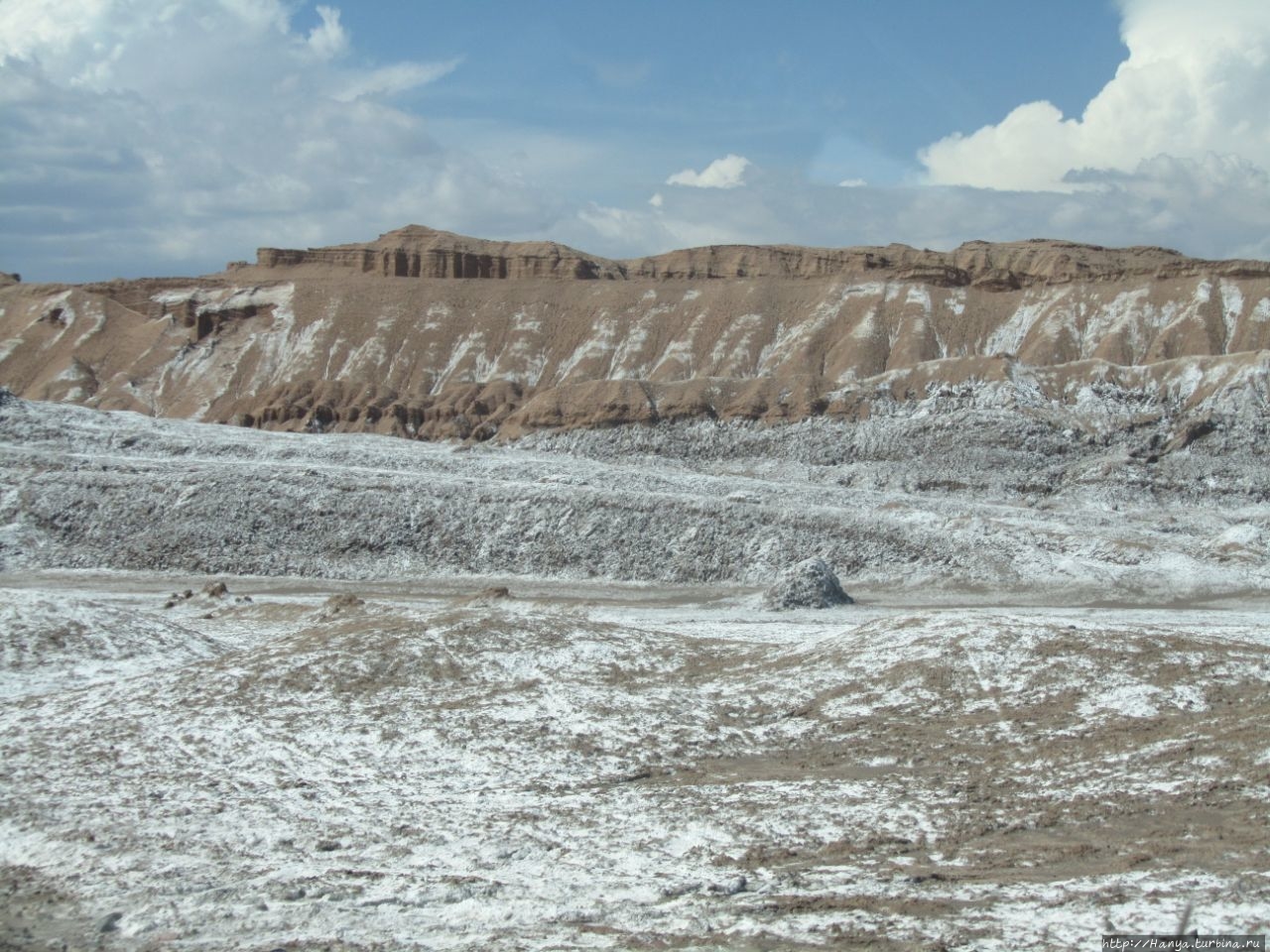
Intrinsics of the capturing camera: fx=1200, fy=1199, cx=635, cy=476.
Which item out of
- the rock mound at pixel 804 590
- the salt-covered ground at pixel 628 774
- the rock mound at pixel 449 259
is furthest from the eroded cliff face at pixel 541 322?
the salt-covered ground at pixel 628 774

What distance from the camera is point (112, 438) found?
62.2 m

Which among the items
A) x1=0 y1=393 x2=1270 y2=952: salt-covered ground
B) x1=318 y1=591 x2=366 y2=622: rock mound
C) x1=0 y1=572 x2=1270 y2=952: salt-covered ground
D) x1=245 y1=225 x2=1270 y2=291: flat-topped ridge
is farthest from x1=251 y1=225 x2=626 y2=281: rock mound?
x1=0 y1=572 x2=1270 y2=952: salt-covered ground

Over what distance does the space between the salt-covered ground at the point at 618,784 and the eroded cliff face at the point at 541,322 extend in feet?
217

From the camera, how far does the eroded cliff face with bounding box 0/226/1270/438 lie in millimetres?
105562

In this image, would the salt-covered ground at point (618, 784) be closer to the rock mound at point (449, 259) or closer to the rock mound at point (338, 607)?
the rock mound at point (338, 607)

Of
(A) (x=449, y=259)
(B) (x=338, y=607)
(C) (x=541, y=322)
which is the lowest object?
(B) (x=338, y=607)

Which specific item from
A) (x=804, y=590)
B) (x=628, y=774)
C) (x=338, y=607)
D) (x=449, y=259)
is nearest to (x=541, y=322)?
(x=449, y=259)

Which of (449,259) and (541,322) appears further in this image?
(449,259)

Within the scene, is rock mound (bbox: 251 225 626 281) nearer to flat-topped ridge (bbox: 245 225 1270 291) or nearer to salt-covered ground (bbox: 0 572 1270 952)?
flat-topped ridge (bbox: 245 225 1270 291)

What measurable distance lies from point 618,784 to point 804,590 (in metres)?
23.6

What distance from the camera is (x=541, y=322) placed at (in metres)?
121

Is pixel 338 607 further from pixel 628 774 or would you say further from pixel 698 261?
pixel 698 261

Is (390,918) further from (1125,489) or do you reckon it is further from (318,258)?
(318,258)

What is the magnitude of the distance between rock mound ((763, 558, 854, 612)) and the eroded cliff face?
166 feet
